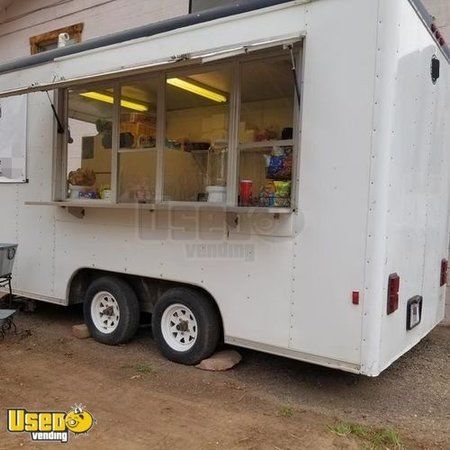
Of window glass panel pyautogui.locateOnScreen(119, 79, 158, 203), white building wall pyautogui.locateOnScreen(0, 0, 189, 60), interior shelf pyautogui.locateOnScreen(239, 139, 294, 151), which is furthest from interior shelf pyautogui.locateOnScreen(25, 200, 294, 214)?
white building wall pyautogui.locateOnScreen(0, 0, 189, 60)

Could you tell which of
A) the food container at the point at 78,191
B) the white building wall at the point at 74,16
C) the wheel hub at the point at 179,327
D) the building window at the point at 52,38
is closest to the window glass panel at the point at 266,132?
the wheel hub at the point at 179,327

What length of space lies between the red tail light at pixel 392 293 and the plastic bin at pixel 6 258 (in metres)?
4.06

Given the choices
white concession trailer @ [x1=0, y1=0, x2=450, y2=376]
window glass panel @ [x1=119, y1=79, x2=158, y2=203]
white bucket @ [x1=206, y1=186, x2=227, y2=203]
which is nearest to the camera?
white concession trailer @ [x1=0, y1=0, x2=450, y2=376]

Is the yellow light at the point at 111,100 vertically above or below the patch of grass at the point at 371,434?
above

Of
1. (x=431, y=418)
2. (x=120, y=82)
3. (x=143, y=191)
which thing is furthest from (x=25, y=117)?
(x=431, y=418)

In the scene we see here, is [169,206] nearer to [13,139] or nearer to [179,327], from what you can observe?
[179,327]

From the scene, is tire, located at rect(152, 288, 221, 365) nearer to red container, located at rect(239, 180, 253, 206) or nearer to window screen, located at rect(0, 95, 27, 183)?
red container, located at rect(239, 180, 253, 206)

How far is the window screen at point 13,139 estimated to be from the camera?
5770 mm

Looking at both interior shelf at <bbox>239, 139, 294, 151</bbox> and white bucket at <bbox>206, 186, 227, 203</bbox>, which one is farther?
white bucket at <bbox>206, 186, 227, 203</bbox>

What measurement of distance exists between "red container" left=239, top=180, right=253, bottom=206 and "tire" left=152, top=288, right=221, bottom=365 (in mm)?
938
